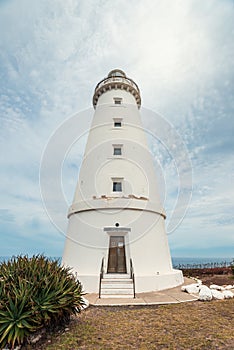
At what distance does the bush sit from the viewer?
4758mm

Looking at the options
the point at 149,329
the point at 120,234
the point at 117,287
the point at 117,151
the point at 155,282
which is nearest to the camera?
the point at 149,329

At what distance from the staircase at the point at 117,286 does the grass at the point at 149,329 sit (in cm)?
209

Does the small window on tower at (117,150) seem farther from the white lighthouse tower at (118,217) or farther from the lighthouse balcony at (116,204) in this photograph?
the lighthouse balcony at (116,204)

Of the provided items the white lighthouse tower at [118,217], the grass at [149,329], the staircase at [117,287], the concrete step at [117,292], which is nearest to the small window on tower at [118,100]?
the white lighthouse tower at [118,217]

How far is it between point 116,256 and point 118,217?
1.95 meters

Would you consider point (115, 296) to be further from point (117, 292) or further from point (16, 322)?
point (16, 322)

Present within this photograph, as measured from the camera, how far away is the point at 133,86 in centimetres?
1730

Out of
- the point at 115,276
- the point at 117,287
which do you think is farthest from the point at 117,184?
the point at 117,287

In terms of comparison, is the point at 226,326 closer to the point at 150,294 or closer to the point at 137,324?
the point at 137,324

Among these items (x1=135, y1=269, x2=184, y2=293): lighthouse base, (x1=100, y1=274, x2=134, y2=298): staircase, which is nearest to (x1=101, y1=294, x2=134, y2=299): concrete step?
(x1=100, y1=274, x2=134, y2=298): staircase

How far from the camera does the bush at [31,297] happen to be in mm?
4758

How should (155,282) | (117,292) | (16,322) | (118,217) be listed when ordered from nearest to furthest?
(16,322)
(117,292)
(155,282)
(118,217)

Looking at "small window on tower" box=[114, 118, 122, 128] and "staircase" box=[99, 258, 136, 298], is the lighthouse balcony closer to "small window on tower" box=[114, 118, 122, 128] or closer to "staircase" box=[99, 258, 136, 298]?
"staircase" box=[99, 258, 136, 298]

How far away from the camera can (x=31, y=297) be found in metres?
5.23
